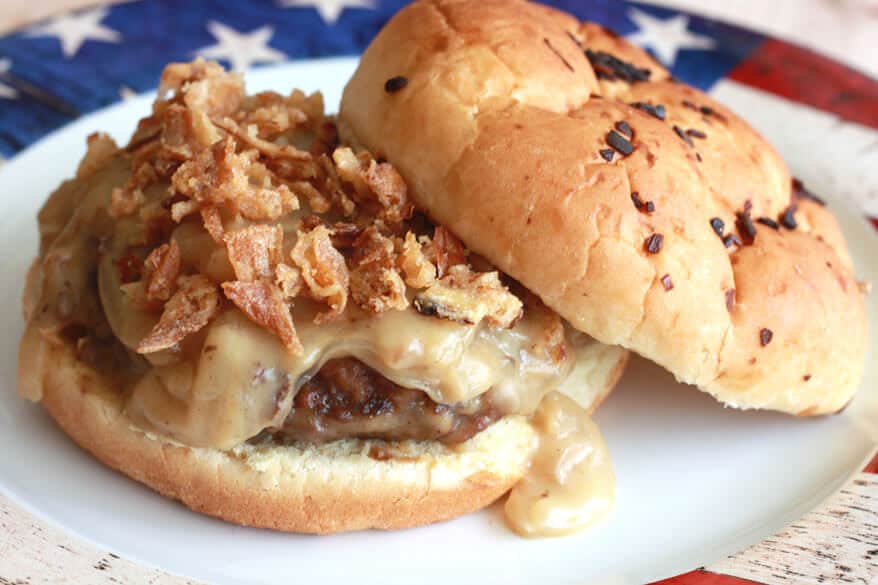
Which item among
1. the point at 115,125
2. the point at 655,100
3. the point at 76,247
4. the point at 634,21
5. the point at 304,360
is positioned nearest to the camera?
the point at 304,360

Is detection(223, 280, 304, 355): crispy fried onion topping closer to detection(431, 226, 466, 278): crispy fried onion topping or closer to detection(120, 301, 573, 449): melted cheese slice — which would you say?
detection(120, 301, 573, 449): melted cheese slice

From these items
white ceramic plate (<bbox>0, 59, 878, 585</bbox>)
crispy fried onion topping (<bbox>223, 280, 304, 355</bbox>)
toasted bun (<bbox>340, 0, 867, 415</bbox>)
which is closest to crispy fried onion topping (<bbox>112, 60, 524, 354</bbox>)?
crispy fried onion topping (<bbox>223, 280, 304, 355</bbox>)

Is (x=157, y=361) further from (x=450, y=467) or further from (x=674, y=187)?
(x=674, y=187)

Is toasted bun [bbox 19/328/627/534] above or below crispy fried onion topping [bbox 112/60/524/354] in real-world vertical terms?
below

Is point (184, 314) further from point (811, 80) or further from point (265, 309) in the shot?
point (811, 80)

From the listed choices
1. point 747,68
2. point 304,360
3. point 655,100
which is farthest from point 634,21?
point 304,360

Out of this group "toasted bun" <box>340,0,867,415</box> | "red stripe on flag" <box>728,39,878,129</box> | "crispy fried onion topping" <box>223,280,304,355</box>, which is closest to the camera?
"crispy fried onion topping" <box>223,280,304,355</box>

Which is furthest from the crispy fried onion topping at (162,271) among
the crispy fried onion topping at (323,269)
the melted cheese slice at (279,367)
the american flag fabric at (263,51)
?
the american flag fabric at (263,51)
